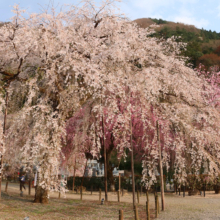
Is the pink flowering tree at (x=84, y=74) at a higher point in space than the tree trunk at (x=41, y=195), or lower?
higher

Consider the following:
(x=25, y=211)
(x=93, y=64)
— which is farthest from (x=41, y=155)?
(x=93, y=64)

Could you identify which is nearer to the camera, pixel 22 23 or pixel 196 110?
pixel 22 23

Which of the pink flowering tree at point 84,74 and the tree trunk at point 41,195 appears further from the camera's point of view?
the tree trunk at point 41,195

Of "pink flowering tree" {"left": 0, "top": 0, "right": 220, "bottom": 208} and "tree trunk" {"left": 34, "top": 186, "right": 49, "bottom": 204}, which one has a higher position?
"pink flowering tree" {"left": 0, "top": 0, "right": 220, "bottom": 208}

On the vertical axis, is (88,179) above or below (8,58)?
below

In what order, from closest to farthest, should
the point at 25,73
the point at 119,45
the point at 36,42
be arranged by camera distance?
the point at 36,42, the point at 119,45, the point at 25,73

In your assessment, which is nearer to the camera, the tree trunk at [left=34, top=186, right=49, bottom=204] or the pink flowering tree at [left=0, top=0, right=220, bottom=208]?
the pink flowering tree at [left=0, top=0, right=220, bottom=208]

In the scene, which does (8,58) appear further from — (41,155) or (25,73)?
(41,155)

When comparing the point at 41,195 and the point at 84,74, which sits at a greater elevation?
the point at 84,74

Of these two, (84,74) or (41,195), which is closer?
(84,74)

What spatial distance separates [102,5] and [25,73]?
12.0ft

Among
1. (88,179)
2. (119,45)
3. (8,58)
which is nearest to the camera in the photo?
(119,45)

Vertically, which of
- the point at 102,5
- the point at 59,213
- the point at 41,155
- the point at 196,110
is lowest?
the point at 59,213

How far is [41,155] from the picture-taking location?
694 cm
